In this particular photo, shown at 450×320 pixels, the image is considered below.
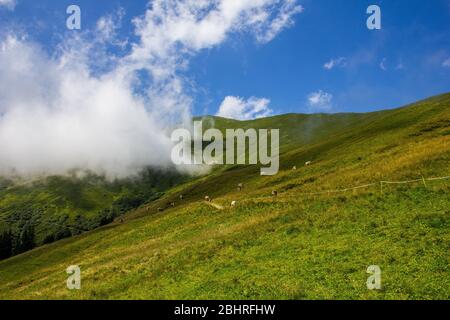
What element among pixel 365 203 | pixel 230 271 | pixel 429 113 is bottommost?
pixel 230 271

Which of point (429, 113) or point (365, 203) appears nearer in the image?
point (365, 203)

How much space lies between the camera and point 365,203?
36469mm

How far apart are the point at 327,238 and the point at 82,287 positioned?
61.7ft

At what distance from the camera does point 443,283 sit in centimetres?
2002

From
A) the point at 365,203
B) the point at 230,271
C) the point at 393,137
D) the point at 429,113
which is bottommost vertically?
the point at 230,271
